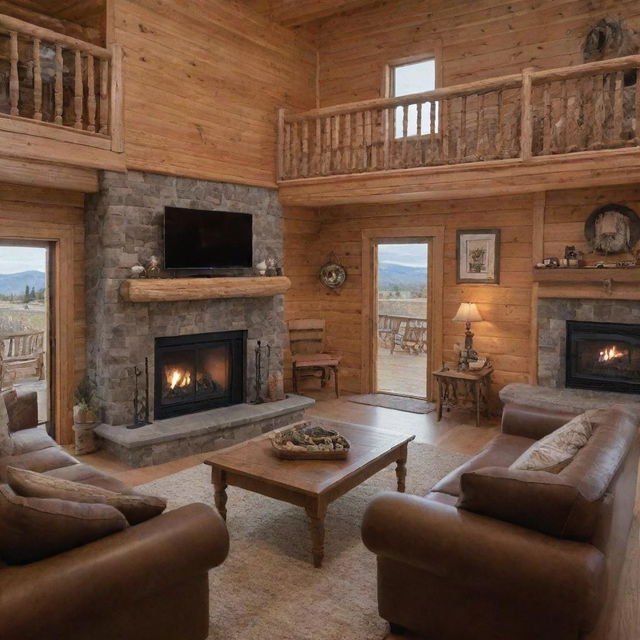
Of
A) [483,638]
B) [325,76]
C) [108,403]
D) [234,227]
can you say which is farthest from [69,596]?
[325,76]

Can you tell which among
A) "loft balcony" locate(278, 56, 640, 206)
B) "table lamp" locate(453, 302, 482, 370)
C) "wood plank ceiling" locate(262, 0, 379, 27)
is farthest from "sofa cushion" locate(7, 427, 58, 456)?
"wood plank ceiling" locate(262, 0, 379, 27)

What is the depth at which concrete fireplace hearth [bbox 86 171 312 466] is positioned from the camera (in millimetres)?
5191

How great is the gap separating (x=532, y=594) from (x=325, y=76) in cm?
676

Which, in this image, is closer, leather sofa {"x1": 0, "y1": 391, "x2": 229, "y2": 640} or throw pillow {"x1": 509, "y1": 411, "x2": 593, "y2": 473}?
leather sofa {"x1": 0, "y1": 391, "x2": 229, "y2": 640}

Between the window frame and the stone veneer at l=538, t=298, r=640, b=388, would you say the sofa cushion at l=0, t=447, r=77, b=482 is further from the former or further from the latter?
the window frame

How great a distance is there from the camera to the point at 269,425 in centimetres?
603

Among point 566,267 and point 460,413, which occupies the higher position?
point 566,267

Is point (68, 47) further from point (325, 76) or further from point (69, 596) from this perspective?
point (69, 596)

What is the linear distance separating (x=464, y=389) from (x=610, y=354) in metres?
1.62

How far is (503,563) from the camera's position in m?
2.21

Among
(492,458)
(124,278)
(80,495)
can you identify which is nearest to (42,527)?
(80,495)

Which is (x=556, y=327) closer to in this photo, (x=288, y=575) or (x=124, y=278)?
(x=288, y=575)

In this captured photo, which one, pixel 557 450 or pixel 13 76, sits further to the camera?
pixel 13 76

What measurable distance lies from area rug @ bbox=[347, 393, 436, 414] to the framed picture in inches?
60.1
